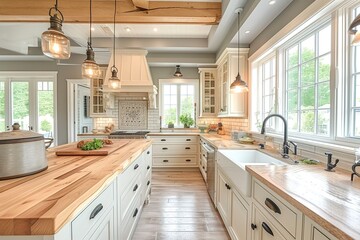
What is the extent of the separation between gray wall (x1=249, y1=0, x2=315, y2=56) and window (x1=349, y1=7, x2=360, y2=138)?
1.81 feet

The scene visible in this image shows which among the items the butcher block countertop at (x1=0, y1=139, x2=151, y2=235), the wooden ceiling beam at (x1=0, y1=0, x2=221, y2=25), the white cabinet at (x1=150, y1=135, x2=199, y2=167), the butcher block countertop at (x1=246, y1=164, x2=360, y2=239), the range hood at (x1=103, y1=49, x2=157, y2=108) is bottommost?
the white cabinet at (x1=150, y1=135, x2=199, y2=167)

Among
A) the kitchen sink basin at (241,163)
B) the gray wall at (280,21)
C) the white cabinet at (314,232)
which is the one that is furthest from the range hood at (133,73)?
the white cabinet at (314,232)

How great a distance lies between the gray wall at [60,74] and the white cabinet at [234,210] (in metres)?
4.61

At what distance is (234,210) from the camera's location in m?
1.79

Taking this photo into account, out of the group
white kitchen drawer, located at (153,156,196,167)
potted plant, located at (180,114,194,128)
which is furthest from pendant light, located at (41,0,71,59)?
potted plant, located at (180,114,194,128)

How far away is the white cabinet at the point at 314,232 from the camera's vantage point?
0.71 m

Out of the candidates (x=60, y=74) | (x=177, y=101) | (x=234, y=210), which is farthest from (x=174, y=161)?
(x=60, y=74)

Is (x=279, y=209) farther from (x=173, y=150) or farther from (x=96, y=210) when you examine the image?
(x=173, y=150)

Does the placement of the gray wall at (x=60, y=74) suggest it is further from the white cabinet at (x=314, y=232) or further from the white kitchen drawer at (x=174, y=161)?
the white cabinet at (x=314, y=232)

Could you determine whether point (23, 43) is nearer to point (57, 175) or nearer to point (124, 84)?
point (124, 84)

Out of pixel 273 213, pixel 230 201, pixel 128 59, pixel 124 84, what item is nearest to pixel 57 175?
pixel 273 213

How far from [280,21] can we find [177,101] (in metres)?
3.12

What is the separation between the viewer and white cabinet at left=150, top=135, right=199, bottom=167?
4387 millimetres

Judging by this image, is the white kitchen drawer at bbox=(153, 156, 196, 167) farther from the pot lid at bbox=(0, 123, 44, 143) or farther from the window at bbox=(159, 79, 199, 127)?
the pot lid at bbox=(0, 123, 44, 143)
